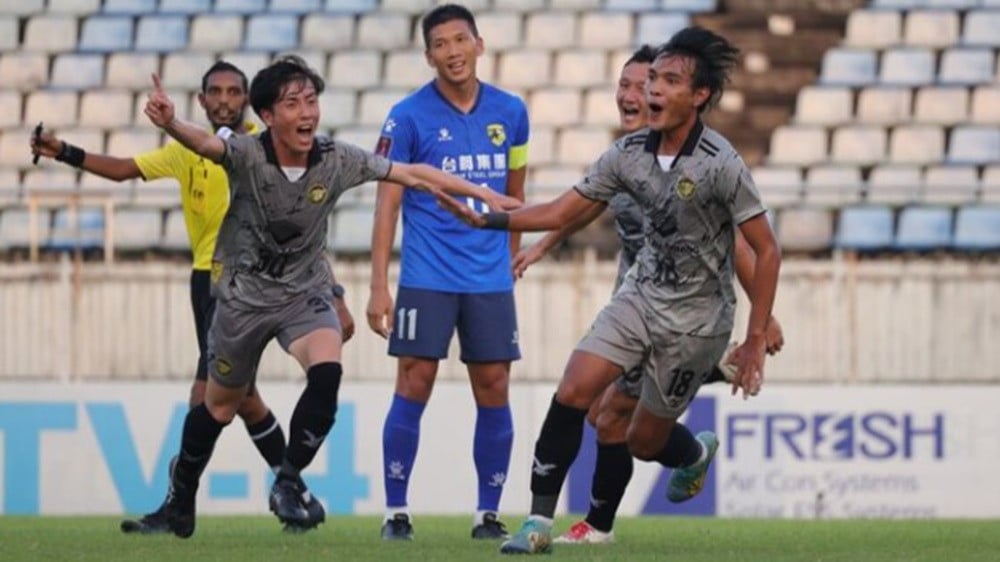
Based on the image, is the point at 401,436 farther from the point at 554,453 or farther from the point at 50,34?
the point at 50,34

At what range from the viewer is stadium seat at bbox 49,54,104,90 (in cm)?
2158

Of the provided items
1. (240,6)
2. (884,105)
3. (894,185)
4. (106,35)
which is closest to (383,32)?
(240,6)

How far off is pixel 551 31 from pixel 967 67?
3.50 meters

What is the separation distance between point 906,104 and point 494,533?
33.2 ft

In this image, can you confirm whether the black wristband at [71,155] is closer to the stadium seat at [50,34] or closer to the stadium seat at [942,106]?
the stadium seat at [942,106]

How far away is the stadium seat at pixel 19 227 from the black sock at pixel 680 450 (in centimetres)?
887

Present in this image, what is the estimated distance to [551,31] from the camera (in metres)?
20.9

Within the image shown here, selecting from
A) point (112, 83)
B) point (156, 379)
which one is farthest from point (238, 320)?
point (112, 83)

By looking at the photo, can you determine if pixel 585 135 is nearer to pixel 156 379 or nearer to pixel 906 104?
pixel 906 104

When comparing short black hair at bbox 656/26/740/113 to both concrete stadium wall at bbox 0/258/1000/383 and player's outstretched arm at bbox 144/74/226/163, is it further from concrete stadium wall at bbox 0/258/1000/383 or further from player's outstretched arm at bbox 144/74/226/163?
concrete stadium wall at bbox 0/258/1000/383

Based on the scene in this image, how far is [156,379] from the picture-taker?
54.4 feet

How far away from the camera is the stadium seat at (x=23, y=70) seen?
21672mm

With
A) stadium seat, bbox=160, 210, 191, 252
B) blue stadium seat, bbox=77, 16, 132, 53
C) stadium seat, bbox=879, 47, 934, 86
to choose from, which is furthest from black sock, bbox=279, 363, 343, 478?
blue stadium seat, bbox=77, 16, 132, 53

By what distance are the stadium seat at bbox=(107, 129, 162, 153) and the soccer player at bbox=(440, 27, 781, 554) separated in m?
11.7
